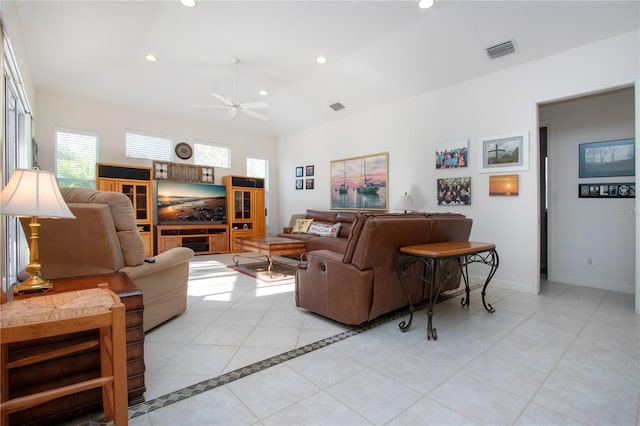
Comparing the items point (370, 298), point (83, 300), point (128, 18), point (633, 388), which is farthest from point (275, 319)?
point (128, 18)

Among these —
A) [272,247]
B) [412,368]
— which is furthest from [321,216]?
[412,368]

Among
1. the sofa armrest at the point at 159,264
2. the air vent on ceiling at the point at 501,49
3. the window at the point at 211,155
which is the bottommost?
the sofa armrest at the point at 159,264

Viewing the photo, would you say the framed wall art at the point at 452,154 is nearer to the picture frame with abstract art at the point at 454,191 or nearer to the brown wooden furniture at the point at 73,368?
the picture frame with abstract art at the point at 454,191

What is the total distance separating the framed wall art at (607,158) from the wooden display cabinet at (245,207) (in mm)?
6328

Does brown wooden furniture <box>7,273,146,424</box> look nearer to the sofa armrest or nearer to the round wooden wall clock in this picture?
the sofa armrest

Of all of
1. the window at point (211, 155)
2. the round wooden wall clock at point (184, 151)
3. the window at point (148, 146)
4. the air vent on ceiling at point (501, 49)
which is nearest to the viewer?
the air vent on ceiling at point (501, 49)

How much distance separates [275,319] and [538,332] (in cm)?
233

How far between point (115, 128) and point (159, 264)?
5.05 metres

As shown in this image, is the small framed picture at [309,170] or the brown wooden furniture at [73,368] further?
the small framed picture at [309,170]

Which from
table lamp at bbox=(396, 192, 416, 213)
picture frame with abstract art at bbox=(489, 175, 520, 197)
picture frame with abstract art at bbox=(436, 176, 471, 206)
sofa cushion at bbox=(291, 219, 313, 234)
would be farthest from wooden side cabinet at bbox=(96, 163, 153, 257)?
picture frame with abstract art at bbox=(489, 175, 520, 197)

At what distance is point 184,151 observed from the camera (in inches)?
278

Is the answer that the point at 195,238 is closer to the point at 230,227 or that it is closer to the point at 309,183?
the point at 230,227

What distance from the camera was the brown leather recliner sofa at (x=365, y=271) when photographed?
2502 millimetres

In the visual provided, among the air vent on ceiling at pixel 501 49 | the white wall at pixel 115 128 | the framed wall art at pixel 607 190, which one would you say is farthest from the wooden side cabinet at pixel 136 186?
the framed wall art at pixel 607 190
